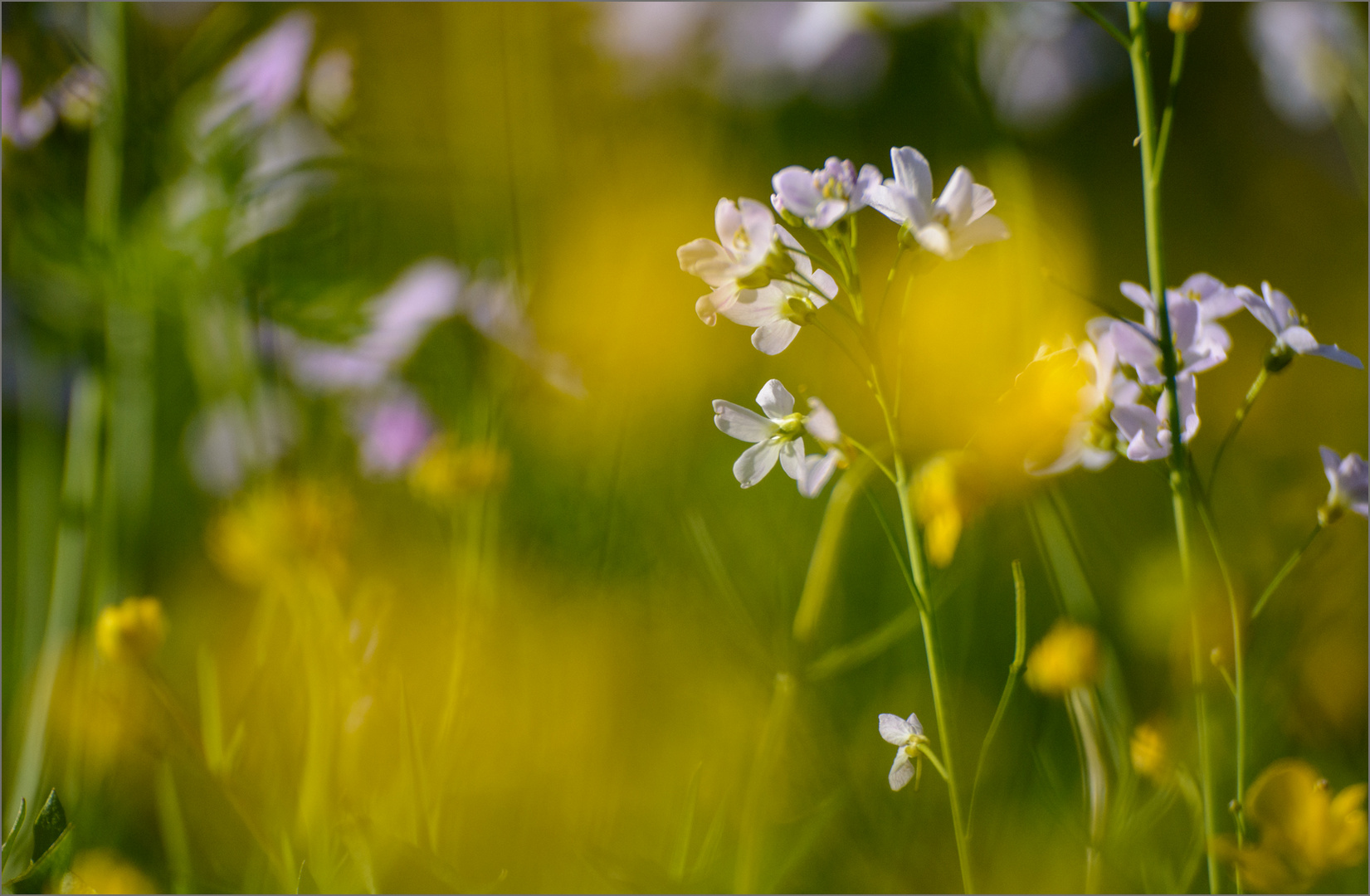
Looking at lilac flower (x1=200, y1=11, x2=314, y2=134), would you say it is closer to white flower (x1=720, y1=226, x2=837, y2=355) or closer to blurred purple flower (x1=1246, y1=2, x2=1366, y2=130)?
white flower (x1=720, y1=226, x2=837, y2=355)

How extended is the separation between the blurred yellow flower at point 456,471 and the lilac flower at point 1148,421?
26 cm

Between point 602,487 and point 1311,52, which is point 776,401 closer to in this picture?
point 602,487

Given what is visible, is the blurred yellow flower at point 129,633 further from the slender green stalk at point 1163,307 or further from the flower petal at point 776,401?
the slender green stalk at point 1163,307

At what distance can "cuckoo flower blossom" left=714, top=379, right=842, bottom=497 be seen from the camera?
234 mm

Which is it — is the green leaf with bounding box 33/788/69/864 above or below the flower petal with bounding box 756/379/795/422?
below

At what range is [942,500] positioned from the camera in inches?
10.2

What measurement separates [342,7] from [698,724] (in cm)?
45

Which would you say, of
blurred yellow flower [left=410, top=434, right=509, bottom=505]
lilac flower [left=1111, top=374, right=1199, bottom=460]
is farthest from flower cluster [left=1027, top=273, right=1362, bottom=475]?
blurred yellow flower [left=410, top=434, right=509, bottom=505]

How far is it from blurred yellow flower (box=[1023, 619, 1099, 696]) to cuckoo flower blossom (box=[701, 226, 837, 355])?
0.16 metres

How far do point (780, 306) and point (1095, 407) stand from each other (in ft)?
0.34

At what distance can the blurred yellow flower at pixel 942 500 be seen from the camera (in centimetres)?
26

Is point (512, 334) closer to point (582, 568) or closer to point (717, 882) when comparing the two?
Result: point (582, 568)

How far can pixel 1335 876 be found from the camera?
377mm

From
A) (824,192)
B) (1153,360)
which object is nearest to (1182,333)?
(1153,360)
